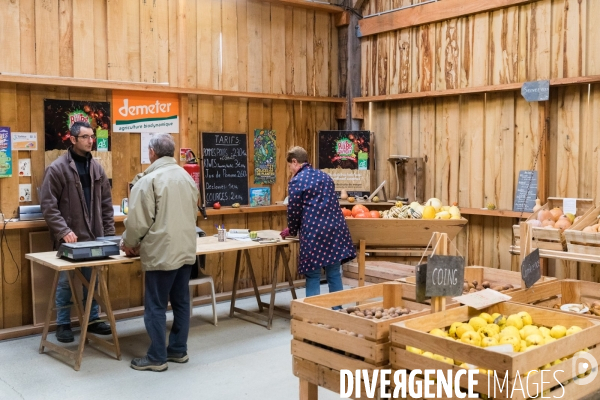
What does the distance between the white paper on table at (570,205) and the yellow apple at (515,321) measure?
3175 mm

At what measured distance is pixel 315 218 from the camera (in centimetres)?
557

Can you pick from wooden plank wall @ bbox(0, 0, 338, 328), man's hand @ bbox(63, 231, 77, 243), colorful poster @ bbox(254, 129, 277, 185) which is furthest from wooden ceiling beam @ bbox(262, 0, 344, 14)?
man's hand @ bbox(63, 231, 77, 243)

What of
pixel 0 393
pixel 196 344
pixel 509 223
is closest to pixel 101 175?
pixel 196 344

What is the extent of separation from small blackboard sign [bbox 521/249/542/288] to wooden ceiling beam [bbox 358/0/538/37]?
11.9ft

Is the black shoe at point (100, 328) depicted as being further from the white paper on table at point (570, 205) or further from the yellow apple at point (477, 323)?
the white paper on table at point (570, 205)

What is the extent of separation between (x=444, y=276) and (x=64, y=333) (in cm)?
373

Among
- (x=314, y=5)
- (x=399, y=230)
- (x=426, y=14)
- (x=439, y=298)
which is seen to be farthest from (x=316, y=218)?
(x=314, y=5)

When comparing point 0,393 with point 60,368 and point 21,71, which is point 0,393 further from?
point 21,71

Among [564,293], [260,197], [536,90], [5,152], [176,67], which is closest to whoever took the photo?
[564,293]

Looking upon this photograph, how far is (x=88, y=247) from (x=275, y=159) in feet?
10.5

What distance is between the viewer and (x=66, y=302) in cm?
565

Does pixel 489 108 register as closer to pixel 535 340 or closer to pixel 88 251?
pixel 88 251

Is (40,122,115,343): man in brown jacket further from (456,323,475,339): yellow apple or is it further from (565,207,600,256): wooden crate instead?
(565,207,600,256): wooden crate

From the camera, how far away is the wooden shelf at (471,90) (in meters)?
5.94
